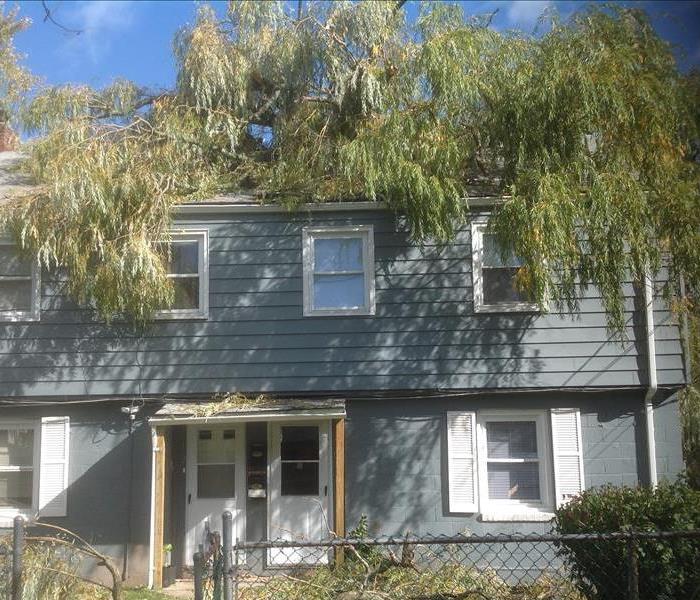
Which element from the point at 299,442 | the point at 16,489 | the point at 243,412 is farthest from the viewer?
the point at 299,442

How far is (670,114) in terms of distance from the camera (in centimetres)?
947

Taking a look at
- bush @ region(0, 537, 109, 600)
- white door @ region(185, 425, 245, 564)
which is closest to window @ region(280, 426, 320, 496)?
white door @ region(185, 425, 245, 564)

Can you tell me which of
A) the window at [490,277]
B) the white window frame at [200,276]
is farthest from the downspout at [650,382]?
the white window frame at [200,276]

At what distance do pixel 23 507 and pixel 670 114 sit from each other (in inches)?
371

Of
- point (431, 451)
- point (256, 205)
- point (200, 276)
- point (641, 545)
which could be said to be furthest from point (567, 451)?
point (200, 276)

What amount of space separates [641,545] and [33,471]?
8096 mm

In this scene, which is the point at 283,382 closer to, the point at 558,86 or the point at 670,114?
the point at 558,86

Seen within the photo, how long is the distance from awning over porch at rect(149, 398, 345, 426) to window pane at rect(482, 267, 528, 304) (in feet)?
8.15

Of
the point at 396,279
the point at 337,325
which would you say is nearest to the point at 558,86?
the point at 396,279

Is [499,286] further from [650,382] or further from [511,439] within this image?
[650,382]

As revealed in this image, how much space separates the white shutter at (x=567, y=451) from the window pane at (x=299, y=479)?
319 cm

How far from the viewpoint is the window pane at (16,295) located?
1124 cm

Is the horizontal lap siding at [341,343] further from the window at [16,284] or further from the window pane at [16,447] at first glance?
the window pane at [16,447]

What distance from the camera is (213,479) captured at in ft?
37.7
